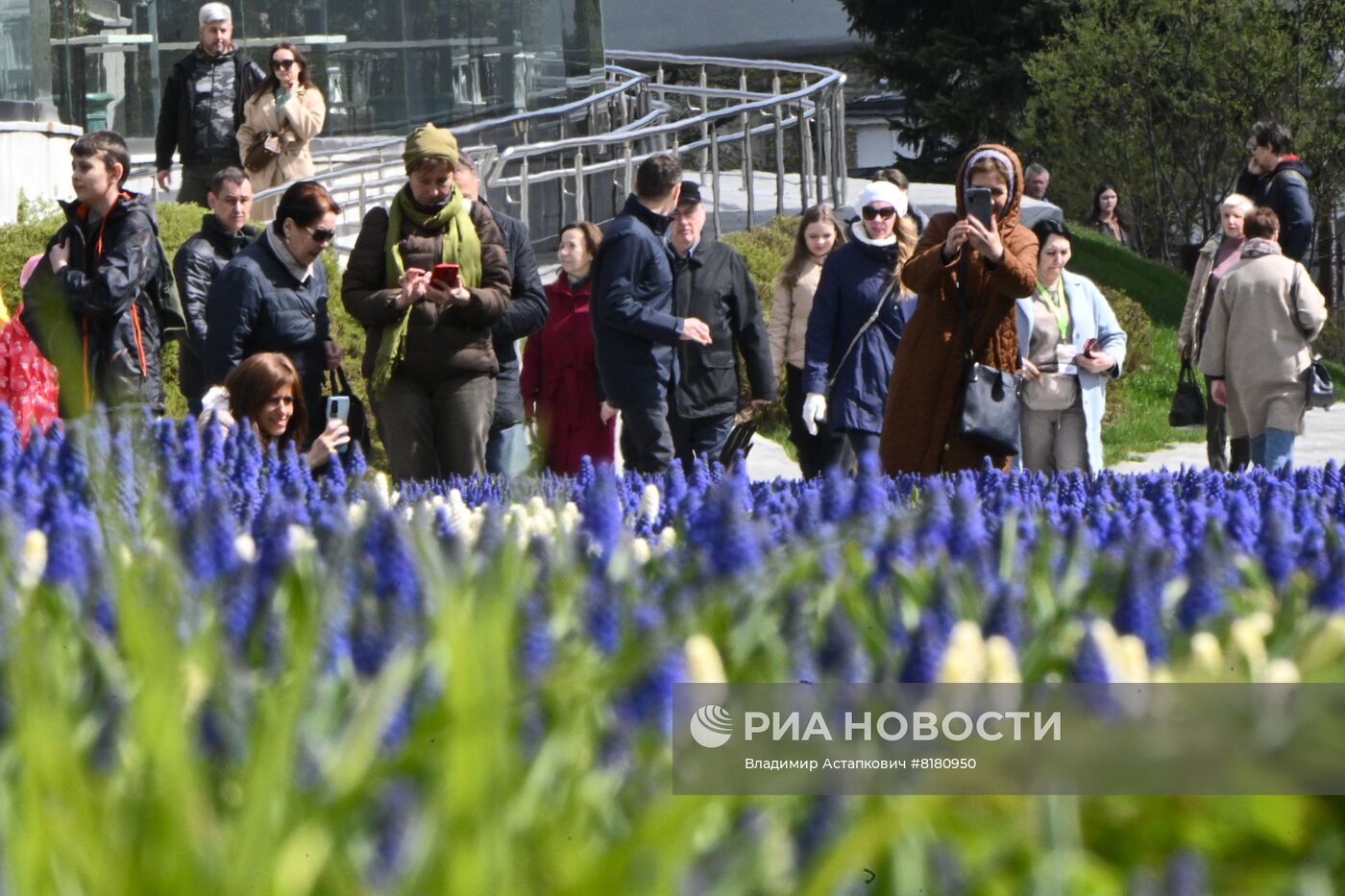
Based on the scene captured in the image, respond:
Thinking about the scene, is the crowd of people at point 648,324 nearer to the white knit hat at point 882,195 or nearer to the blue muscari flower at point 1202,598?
the white knit hat at point 882,195

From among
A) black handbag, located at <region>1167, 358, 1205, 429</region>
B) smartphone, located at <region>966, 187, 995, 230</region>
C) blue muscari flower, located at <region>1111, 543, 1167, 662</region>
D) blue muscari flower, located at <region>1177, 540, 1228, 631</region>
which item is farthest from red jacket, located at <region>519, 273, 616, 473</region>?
blue muscari flower, located at <region>1111, 543, 1167, 662</region>

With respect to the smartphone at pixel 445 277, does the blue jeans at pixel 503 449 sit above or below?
below

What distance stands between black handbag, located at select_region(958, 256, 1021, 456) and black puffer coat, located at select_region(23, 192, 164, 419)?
2.81 meters

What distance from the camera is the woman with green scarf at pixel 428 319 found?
7109 millimetres

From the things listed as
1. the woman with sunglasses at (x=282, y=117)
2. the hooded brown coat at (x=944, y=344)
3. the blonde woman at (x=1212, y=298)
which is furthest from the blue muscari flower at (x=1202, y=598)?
the woman with sunglasses at (x=282, y=117)

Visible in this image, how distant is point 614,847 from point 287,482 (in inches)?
131

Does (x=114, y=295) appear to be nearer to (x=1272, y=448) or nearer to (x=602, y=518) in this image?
(x=602, y=518)

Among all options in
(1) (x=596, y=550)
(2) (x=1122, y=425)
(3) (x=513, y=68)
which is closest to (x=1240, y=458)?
(2) (x=1122, y=425)

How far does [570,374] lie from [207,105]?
4.57 meters

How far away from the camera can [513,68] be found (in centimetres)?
1909

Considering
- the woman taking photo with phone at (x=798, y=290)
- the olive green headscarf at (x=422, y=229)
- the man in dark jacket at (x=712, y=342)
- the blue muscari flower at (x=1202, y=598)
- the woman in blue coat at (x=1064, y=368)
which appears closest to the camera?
the blue muscari flower at (x=1202, y=598)

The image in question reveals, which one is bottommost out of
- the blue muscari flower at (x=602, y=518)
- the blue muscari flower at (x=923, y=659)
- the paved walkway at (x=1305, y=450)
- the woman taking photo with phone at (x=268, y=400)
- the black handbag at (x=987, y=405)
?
the paved walkway at (x=1305, y=450)

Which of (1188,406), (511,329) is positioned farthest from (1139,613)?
(1188,406)

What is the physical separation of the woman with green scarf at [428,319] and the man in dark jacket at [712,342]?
4.68 feet
